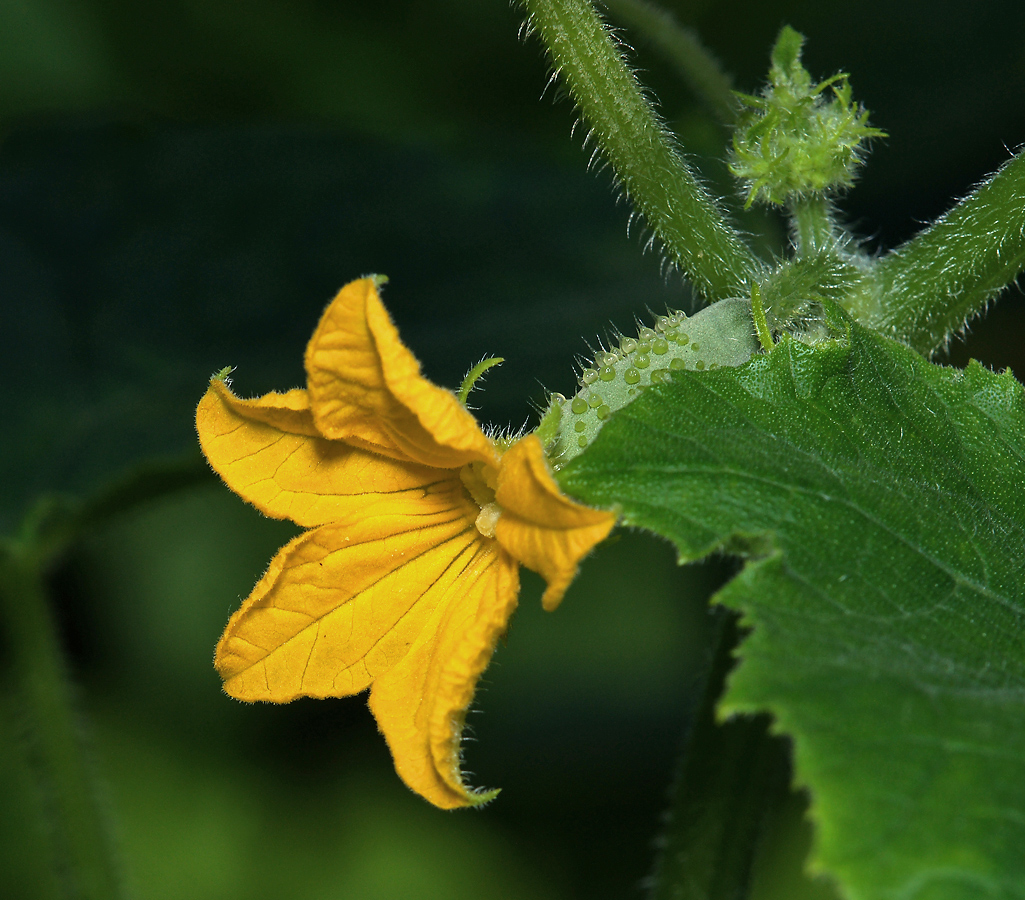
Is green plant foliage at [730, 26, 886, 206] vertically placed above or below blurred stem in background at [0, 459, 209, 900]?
above

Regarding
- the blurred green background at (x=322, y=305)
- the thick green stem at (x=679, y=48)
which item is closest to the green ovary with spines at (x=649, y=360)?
the thick green stem at (x=679, y=48)

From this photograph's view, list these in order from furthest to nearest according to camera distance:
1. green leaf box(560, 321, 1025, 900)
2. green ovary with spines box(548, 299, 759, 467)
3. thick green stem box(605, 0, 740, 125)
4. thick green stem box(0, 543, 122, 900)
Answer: thick green stem box(0, 543, 122, 900), thick green stem box(605, 0, 740, 125), green ovary with spines box(548, 299, 759, 467), green leaf box(560, 321, 1025, 900)

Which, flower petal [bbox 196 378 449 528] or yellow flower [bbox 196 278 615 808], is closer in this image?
yellow flower [bbox 196 278 615 808]

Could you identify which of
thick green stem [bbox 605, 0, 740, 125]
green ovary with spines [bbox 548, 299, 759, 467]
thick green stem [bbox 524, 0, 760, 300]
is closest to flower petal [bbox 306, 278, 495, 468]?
green ovary with spines [bbox 548, 299, 759, 467]

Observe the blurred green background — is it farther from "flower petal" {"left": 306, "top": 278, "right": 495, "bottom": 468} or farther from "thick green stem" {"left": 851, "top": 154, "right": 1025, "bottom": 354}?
"flower petal" {"left": 306, "top": 278, "right": 495, "bottom": 468}

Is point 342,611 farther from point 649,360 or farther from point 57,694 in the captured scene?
point 57,694

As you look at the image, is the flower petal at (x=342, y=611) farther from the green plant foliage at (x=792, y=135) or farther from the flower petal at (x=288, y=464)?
the green plant foliage at (x=792, y=135)
